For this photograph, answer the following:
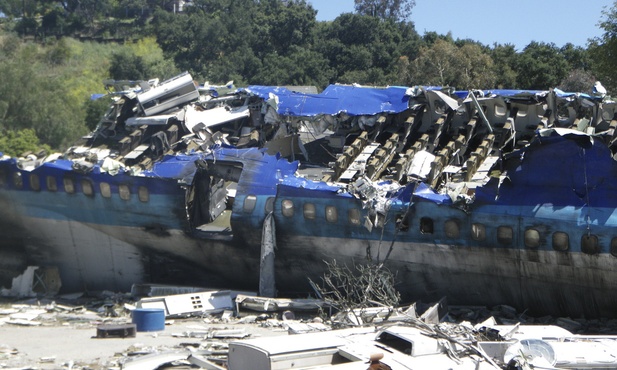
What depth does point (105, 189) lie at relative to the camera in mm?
31609

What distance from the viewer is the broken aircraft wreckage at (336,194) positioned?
25375mm

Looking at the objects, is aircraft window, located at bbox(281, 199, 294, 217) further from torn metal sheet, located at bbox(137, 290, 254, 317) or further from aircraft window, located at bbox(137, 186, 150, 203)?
aircraft window, located at bbox(137, 186, 150, 203)

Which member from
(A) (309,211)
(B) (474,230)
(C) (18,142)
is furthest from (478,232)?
(C) (18,142)

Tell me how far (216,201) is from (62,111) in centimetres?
2927

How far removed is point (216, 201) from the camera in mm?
31906

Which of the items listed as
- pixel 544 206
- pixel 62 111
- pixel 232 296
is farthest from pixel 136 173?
pixel 62 111

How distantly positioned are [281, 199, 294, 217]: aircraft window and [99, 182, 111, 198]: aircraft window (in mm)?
6074

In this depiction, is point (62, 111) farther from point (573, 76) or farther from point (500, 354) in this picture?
point (500, 354)

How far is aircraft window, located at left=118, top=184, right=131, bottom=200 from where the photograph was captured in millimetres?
31219

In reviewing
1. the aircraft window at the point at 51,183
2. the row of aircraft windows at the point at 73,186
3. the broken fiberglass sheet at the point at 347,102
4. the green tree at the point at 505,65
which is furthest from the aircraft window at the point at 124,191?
the green tree at the point at 505,65

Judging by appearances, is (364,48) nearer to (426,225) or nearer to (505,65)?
(505,65)

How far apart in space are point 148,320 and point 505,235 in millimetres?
9263

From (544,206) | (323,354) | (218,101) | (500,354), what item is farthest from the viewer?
(218,101)

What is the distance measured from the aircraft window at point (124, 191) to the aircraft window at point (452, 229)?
10189 millimetres
